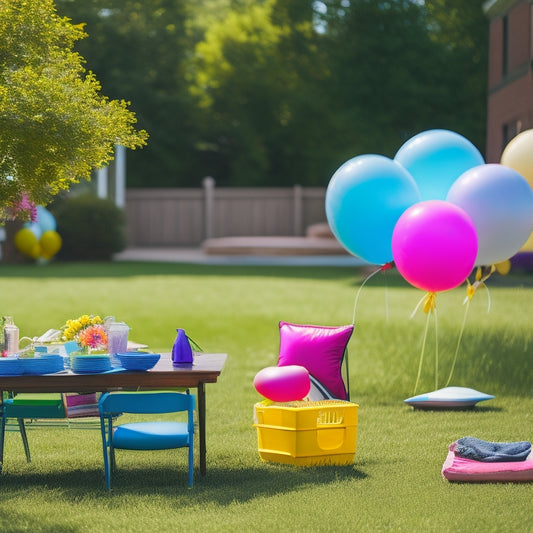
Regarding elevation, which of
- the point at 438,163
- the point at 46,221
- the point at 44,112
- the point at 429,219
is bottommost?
the point at 46,221

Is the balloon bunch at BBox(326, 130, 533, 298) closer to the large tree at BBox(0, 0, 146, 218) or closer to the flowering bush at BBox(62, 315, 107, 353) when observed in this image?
the large tree at BBox(0, 0, 146, 218)

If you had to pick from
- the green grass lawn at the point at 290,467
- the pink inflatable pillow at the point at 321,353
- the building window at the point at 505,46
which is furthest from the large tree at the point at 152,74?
the pink inflatable pillow at the point at 321,353

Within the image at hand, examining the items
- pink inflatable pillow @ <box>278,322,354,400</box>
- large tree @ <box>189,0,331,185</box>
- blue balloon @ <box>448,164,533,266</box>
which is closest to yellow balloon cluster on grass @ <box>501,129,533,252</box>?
blue balloon @ <box>448,164,533,266</box>

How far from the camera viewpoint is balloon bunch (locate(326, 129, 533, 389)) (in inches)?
279

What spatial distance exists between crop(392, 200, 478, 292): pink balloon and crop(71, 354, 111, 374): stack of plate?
2.40 m

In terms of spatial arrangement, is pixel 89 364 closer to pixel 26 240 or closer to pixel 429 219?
pixel 429 219

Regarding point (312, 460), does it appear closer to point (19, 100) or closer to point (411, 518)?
point (411, 518)

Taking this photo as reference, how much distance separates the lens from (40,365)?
591cm

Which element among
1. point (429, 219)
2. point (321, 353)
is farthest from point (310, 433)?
point (429, 219)

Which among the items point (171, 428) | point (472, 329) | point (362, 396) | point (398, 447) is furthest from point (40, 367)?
point (472, 329)

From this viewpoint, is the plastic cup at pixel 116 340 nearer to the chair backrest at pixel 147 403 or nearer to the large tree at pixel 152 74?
the chair backrest at pixel 147 403

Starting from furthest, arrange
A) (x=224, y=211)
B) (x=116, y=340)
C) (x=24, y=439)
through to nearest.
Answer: (x=224, y=211) → (x=24, y=439) → (x=116, y=340)

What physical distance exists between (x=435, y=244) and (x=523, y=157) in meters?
1.91

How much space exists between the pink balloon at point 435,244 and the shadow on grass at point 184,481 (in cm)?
150
